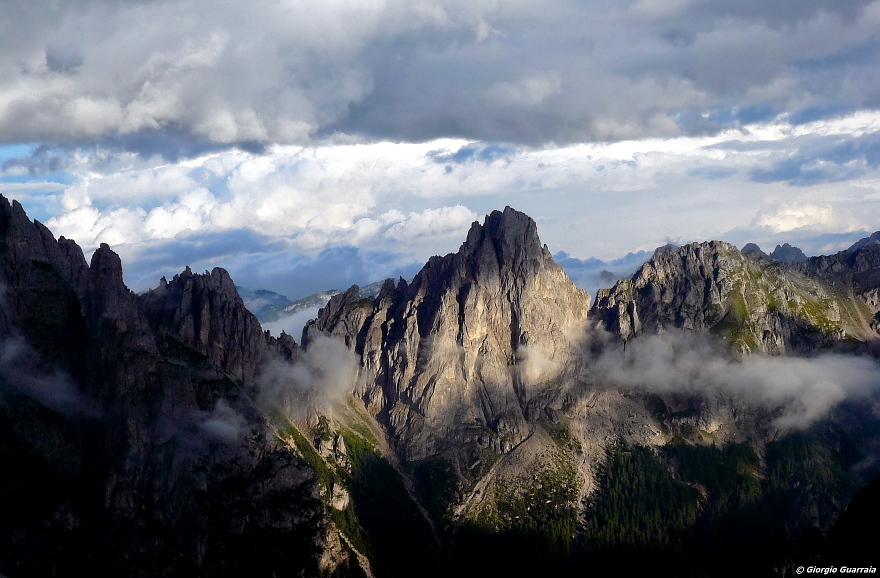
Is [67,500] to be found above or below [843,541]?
below

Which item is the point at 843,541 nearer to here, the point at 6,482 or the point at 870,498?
the point at 870,498

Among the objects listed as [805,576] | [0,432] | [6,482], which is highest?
[0,432]

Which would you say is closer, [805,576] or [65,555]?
[805,576]

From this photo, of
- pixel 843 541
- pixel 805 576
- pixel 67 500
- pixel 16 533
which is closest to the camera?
pixel 843 541

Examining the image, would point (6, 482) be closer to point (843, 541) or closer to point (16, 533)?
point (16, 533)

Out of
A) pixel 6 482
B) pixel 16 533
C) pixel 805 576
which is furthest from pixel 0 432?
pixel 805 576

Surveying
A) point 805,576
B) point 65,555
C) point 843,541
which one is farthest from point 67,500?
point 843,541

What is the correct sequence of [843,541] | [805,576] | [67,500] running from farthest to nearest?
1. [67,500]
2. [805,576]
3. [843,541]

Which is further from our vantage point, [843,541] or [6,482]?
[6,482]

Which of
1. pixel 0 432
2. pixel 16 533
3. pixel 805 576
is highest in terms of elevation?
pixel 0 432
